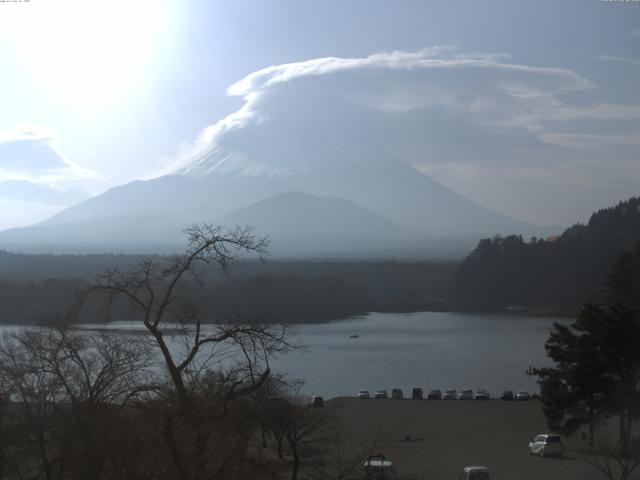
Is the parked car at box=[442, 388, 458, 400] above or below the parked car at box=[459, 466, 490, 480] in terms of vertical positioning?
below

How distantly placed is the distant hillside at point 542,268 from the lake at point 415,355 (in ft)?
28.6

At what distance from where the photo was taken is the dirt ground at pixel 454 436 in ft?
30.9

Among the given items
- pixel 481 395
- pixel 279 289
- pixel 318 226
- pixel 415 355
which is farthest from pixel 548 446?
pixel 318 226

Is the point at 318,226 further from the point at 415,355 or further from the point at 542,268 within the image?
the point at 415,355

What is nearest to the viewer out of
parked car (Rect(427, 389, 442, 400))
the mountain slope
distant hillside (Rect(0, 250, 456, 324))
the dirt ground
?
the dirt ground

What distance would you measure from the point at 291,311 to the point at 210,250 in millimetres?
34861

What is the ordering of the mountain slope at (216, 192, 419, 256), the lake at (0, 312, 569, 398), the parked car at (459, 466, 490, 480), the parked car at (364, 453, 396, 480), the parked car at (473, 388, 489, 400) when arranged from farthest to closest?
the mountain slope at (216, 192, 419, 256) → the lake at (0, 312, 569, 398) → the parked car at (473, 388, 489, 400) → the parked car at (459, 466, 490, 480) → the parked car at (364, 453, 396, 480)

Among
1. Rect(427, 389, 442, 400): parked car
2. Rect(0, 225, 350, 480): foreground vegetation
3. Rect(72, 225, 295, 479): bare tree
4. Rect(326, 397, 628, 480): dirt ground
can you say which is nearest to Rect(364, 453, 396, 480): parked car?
Rect(326, 397, 628, 480): dirt ground

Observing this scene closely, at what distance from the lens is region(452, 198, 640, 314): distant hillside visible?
1881 inches

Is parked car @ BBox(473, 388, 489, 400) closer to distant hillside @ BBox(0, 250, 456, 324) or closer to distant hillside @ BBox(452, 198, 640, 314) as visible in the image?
distant hillside @ BBox(0, 250, 456, 324)

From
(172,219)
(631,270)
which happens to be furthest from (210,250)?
(172,219)

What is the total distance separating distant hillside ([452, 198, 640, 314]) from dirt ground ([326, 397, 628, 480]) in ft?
101

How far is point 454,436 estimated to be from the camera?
12.7 meters

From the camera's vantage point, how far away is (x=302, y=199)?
416ft
